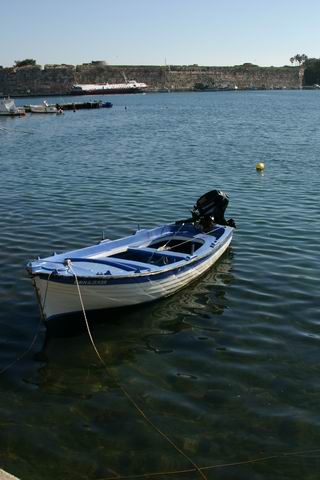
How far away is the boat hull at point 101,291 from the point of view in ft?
36.9

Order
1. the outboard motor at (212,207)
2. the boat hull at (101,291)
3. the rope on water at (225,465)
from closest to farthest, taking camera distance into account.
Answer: the rope on water at (225,465), the boat hull at (101,291), the outboard motor at (212,207)

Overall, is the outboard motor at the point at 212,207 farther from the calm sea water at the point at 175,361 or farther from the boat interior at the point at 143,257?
the boat interior at the point at 143,257

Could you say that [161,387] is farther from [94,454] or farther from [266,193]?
[266,193]

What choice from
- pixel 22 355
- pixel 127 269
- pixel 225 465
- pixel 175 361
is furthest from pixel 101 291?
pixel 225 465

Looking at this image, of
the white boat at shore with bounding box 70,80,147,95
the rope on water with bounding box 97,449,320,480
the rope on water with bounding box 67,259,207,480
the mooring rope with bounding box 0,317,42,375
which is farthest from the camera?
the white boat at shore with bounding box 70,80,147,95

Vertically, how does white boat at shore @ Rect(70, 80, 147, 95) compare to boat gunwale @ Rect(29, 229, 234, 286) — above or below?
above

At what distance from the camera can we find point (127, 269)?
1252 centimetres

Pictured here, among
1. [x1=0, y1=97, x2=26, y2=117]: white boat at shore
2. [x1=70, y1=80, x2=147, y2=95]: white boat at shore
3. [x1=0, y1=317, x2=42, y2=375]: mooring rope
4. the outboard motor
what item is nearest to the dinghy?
the outboard motor

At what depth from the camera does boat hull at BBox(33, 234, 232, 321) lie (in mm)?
11234

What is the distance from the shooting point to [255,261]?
16.1 metres

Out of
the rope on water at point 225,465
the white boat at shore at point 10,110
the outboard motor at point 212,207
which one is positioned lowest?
the rope on water at point 225,465

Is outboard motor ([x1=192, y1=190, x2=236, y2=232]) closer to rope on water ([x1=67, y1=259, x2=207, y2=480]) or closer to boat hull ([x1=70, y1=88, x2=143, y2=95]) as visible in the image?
rope on water ([x1=67, y1=259, x2=207, y2=480])

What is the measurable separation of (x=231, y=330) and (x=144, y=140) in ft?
128

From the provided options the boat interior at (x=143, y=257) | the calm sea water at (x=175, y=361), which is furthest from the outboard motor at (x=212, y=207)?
the boat interior at (x=143, y=257)
